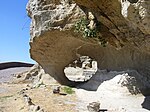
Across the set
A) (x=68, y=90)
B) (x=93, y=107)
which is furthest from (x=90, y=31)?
(x=68, y=90)

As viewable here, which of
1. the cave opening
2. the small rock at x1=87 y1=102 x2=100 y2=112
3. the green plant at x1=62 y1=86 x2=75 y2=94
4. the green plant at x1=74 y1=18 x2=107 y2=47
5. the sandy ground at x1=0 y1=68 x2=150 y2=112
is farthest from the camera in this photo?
the cave opening

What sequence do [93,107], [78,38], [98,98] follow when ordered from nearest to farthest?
[93,107] → [98,98] → [78,38]

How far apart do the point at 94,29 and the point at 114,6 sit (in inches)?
105

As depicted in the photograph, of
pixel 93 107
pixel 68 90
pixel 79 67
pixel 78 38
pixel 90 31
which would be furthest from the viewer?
pixel 79 67

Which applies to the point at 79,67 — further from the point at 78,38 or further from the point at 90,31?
the point at 90,31

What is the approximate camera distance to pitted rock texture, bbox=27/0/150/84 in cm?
1115

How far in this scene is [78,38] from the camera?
17.3 meters

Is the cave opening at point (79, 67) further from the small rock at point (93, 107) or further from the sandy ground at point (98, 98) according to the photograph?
the small rock at point (93, 107)

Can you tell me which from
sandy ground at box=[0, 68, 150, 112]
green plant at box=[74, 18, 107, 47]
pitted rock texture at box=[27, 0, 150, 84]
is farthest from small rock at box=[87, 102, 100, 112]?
green plant at box=[74, 18, 107, 47]

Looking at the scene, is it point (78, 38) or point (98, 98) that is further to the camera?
point (78, 38)

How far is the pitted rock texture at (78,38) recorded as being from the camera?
36.6 feet

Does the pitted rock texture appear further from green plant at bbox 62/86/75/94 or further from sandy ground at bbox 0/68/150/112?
green plant at bbox 62/86/75/94

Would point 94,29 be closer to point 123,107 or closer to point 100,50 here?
point 123,107

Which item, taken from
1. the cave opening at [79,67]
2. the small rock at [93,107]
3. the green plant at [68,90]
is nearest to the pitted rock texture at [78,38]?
the green plant at [68,90]
